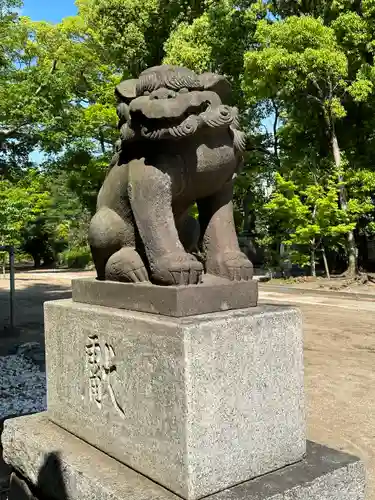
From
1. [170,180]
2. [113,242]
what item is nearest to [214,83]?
[170,180]

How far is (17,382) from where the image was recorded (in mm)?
6453

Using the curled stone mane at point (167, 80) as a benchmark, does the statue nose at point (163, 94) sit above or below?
below

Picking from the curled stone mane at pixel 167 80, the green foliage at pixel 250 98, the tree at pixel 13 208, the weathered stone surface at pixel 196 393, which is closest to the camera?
the weathered stone surface at pixel 196 393

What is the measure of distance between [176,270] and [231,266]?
1.16ft

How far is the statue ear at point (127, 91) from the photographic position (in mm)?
2549

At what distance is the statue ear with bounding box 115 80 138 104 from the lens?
2.55 metres

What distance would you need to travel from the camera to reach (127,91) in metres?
2.56

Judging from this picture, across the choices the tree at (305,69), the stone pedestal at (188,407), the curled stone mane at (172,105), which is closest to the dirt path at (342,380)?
the stone pedestal at (188,407)

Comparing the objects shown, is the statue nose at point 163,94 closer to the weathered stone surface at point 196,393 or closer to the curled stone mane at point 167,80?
the curled stone mane at point 167,80

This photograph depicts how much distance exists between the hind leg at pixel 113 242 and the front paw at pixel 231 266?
1.24ft

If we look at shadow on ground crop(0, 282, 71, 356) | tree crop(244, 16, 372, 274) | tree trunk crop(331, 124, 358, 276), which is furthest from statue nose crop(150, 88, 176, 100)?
tree trunk crop(331, 124, 358, 276)

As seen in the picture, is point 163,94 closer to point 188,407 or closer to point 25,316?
point 188,407

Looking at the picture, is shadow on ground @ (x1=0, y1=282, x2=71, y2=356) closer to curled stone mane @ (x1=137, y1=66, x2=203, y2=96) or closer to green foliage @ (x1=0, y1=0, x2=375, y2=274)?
green foliage @ (x1=0, y1=0, x2=375, y2=274)

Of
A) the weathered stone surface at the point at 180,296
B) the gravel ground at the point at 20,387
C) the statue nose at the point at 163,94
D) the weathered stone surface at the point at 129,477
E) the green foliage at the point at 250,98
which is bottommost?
the gravel ground at the point at 20,387
